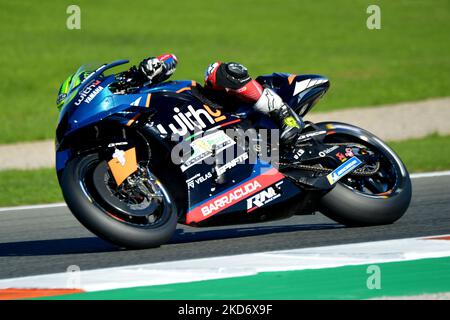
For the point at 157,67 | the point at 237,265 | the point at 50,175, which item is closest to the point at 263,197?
the point at 237,265

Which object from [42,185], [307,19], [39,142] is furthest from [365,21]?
[42,185]

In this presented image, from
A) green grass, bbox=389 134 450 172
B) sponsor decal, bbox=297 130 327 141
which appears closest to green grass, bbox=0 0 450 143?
green grass, bbox=389 134 450 172

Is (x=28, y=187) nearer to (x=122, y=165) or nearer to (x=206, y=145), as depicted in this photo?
(x=206, y=145)

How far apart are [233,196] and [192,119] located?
0.64 metres

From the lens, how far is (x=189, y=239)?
22.5 ft

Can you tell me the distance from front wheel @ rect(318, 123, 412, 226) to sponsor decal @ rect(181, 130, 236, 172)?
2.96 ft

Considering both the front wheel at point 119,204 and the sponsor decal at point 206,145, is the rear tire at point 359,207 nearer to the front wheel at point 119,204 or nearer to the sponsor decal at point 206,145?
the sponsor decal at point 206,145

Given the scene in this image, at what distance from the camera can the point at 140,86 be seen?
20.9ft

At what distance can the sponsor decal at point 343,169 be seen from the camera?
21.7 ft

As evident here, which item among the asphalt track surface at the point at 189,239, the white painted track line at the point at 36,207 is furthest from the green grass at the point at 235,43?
the asphalt track surface at the point at 189,239

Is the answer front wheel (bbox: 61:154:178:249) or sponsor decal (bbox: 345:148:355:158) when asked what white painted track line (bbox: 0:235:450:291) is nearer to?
front wheel (bbox: 61:154:178:249)

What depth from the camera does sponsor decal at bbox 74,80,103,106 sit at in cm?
602

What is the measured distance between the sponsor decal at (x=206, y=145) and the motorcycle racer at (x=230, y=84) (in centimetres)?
34
